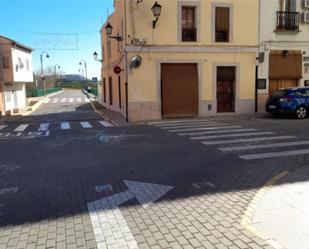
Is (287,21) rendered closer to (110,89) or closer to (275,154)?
(275,154)

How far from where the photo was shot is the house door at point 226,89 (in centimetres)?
1873

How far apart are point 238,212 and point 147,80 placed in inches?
521

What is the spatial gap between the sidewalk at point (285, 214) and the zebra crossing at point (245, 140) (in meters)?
2.45

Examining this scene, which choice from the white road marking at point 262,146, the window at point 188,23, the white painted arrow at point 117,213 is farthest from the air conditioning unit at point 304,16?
the white painted arrow at point 117,213

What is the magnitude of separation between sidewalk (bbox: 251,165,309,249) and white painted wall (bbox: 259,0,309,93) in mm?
14329

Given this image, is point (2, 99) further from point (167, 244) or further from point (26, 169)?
point (167, 244)

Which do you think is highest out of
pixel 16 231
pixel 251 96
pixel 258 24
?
pixel 258 24

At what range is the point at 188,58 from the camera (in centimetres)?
1789

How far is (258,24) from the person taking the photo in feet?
61.3

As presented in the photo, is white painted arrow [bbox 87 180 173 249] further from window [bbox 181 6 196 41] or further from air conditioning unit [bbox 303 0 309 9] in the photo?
air conditioning unit [bbox 303 0 309 9]

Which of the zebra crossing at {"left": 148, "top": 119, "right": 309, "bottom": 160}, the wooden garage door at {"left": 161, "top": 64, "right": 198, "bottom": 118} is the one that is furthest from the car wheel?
the wooden garage door at {"left": 161, "top": 64, "right": 198, "bottom": 118}

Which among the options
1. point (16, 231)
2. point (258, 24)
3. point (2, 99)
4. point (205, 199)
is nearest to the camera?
point (16, 231)

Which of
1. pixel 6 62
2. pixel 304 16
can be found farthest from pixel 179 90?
pixel 6 62

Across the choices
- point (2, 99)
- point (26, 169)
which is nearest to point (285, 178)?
point (26, 169)
